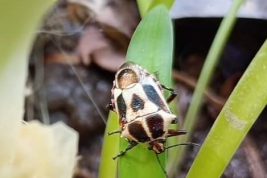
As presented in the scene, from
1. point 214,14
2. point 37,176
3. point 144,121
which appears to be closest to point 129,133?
point 144,121

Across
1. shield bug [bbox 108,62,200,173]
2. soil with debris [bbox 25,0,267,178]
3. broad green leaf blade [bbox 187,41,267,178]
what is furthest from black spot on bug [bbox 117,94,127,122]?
soil with debris [bbox 25,0,267,178]

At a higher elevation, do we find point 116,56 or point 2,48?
Answer: point 2,48

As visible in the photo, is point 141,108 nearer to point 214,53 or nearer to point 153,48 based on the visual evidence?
point 153,48

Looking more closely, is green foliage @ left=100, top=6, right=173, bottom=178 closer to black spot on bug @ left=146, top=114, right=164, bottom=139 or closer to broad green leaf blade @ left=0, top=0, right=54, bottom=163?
black spot on bug @ left=146, top=114, right=164, bottom=139

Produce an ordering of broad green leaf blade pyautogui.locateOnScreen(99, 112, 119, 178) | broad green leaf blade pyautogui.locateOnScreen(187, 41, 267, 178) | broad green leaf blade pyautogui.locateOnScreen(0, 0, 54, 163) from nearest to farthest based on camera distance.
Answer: broad green leaf blade pyautogui.locateOnScreen(0, 0, 54, 163)
broad green leaf blade pyautogui.locateOnScreen(187, 41, 267, 178)
broad green leaf blade pyautogui.locateOnScreen(99, 112, 119, 178)

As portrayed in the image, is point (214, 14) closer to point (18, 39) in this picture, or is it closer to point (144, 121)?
point (144, 121)

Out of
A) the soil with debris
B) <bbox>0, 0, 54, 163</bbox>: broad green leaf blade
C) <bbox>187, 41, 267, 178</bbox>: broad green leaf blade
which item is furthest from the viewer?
the soil with debris

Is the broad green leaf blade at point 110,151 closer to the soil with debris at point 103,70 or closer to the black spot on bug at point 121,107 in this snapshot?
the black spot on bug at point 121,107
